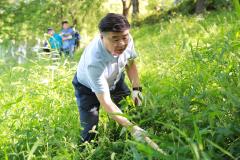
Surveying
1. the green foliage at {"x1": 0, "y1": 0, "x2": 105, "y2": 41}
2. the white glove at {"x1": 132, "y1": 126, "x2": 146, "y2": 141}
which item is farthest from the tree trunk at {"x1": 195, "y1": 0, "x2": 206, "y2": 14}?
the white glove at {"x1": 132, "y1": 126, "x2": 146, "y2": 141}

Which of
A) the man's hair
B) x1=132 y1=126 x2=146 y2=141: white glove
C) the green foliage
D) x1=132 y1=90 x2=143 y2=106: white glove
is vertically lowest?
the green foliage

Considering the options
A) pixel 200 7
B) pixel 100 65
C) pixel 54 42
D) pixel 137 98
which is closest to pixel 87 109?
pixel 137 98

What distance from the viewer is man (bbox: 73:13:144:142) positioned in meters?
2.74

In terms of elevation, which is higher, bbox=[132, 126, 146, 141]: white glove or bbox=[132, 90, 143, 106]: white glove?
bbox=[132, 126, 146, 141]: white glove

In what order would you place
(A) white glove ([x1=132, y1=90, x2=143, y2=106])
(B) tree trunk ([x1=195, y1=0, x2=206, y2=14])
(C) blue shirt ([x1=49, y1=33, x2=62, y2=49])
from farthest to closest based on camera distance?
(B) tree trunk ([x1=195, y1=0, x2=206, y2=14])
(C) blue shirt ([x1=49, y1=33, x2=62, y2=49])
(A) white glove ([x1=132, y1=90, x2=143, y2=106])

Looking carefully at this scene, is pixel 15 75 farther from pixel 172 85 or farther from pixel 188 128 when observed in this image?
pixel 188 128

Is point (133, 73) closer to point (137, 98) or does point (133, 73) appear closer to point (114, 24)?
point (137, 98)

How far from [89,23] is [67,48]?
12.2m

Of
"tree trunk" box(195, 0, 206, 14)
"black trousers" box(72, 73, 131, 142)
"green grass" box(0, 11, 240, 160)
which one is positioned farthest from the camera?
"tree trunk" box(195, 0, 206, 14)

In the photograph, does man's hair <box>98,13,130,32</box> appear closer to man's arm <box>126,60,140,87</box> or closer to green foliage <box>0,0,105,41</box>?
man's arm <box>126,60,140,87</box>

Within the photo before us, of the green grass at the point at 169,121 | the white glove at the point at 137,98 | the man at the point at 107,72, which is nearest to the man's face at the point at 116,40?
the man at the point at 107,72

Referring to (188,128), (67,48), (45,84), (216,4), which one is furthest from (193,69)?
(216,4)

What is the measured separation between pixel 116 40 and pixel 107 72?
47 cm

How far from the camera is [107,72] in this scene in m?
3.19
